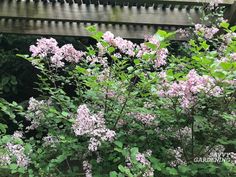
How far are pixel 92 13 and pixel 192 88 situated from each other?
205 centimetres

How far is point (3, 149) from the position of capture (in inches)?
98.9

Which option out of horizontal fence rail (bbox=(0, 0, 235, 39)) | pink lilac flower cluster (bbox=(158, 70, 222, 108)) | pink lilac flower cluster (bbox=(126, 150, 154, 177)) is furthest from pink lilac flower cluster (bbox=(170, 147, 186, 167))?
horizontal fence rail (bbox=(0, 0, 235, 39))

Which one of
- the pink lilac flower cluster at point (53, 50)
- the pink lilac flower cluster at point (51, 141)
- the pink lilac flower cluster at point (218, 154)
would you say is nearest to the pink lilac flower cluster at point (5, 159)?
the pink lilac flower cluster at point (51, 141)

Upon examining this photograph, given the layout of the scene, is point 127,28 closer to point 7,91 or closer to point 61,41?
point 61,41

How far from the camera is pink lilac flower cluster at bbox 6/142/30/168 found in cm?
240

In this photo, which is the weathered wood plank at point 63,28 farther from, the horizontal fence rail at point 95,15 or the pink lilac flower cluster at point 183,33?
the pink lilac flower cluster at point 183,33

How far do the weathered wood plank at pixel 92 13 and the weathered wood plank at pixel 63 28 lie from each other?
215 millimetres

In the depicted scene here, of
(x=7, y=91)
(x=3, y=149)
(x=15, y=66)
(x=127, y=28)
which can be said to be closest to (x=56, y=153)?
(x=3, y=149)

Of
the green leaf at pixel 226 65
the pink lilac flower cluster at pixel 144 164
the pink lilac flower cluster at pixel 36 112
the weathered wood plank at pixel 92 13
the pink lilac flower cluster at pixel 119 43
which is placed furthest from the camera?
the weathered wood plank at pixel 92 13

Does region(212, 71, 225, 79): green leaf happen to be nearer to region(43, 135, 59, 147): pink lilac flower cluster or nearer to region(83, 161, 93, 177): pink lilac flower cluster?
region(83, 161, 93, 177): pink lilac flower cluster

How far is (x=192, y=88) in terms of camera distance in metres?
2.14

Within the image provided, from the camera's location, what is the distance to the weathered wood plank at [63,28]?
4078 millimetres

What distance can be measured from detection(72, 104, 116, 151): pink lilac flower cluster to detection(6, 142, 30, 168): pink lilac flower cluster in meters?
0.46

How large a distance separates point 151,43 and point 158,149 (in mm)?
788
